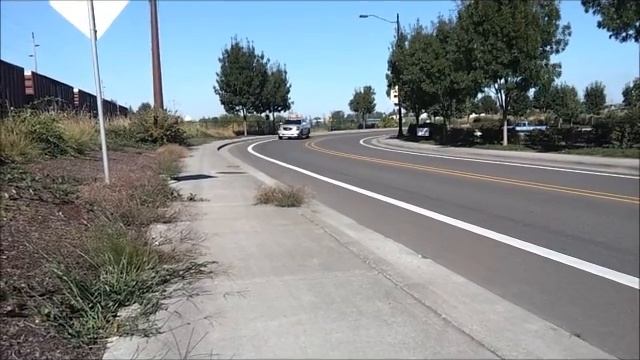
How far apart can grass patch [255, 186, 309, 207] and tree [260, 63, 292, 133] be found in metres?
41.7

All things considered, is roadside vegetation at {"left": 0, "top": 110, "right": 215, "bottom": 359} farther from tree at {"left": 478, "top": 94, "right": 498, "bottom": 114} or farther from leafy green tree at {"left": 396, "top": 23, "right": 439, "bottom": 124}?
tree at {"left": 478, "top": 94, "right": 498, "bottom": 114}

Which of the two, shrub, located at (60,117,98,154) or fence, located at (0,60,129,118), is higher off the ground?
fence, located at (0,60,129,118)

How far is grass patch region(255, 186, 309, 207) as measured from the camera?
9.57 meters

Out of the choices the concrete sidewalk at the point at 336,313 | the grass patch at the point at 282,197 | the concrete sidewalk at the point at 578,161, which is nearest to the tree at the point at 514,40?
the concrete sidewalk at the point at 578,161

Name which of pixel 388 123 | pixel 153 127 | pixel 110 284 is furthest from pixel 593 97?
pixel 110 284

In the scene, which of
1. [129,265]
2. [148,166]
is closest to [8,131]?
[148,166]

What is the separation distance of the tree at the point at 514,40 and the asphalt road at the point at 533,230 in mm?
10049

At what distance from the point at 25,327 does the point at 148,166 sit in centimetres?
1106

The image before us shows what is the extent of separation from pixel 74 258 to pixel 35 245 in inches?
20.5

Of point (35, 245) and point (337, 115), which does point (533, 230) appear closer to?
point (35, 245)

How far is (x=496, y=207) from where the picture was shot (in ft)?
30.7

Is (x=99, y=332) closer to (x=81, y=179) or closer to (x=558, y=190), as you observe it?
(x=81, y=179)

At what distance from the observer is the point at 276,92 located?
54.5 m

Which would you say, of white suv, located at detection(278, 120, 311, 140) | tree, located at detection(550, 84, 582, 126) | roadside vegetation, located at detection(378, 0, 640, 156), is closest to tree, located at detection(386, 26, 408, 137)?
roadside vegetation, located at detection(378, 0, 640, 156)
